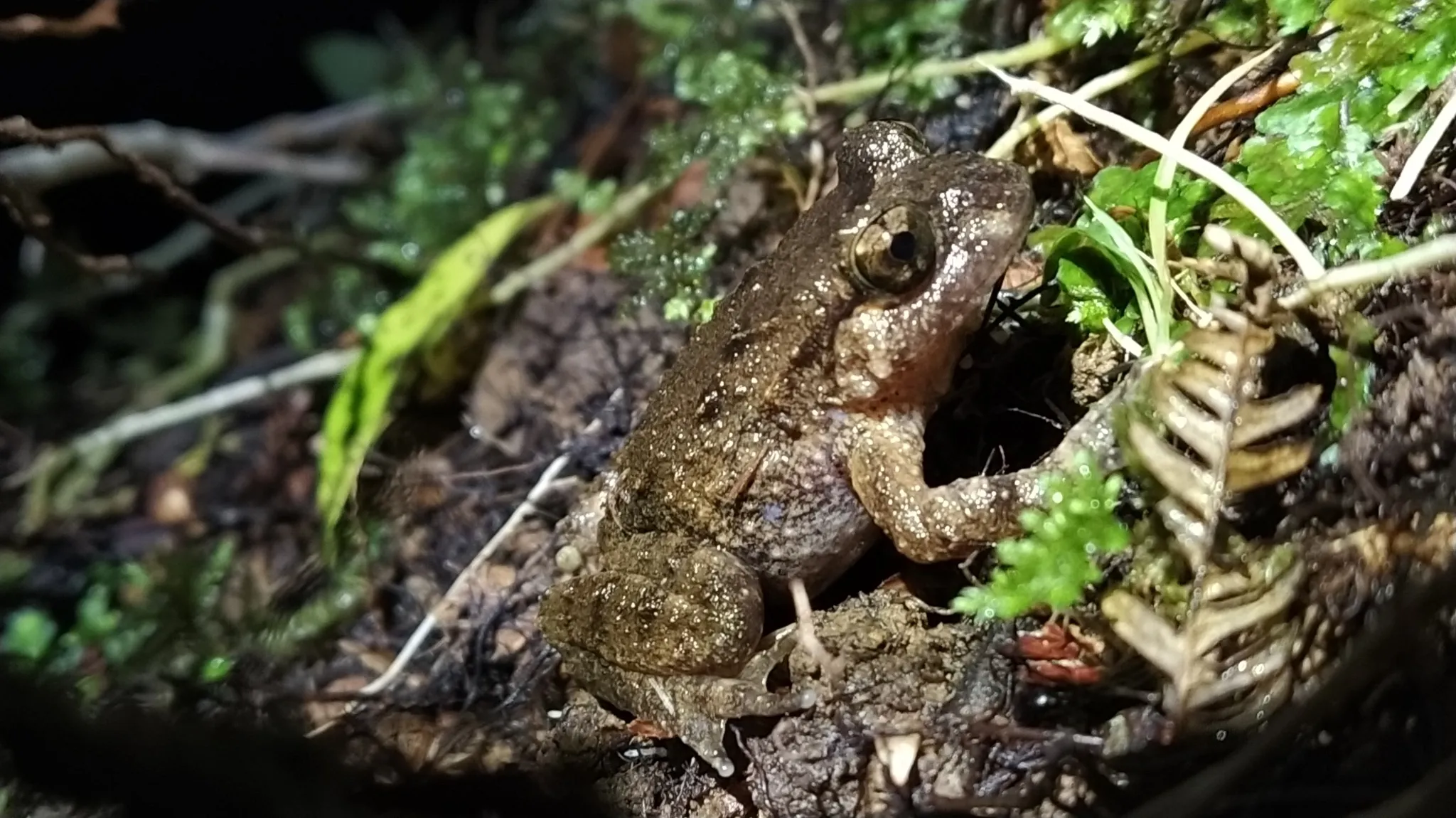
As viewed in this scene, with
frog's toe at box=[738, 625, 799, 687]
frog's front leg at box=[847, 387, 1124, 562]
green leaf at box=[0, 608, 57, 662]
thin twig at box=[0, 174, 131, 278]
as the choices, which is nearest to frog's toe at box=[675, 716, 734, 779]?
frog's toe at box=[738, 625, 799, 687]

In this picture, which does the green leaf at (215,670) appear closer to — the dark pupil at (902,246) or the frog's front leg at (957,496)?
the frog's front leg at (957,496)

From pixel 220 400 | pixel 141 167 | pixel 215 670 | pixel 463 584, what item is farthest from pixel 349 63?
pixel 215 670

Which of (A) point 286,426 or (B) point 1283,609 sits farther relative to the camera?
(A) point 286,426

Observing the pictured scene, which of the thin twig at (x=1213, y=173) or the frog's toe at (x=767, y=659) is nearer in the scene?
the thin twig at (x=1213, y=173)

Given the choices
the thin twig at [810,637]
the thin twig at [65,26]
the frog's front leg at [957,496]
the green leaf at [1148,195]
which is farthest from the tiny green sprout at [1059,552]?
the thin twig at [65,26]

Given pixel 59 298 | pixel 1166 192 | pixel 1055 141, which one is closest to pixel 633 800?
pixel 1166 192

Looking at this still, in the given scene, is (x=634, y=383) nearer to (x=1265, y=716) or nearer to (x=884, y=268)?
(x=884, y=268)
